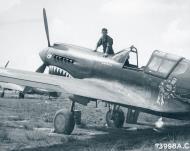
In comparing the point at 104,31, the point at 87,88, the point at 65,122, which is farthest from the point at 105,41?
the point at 65,122

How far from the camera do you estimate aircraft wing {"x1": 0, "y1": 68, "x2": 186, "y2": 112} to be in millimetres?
9087

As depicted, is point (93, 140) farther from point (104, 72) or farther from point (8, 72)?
point (8, 72)

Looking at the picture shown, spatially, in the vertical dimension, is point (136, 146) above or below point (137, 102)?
below

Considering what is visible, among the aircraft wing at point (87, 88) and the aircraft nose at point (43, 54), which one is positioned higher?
the aircraft nose at point (43, 54)

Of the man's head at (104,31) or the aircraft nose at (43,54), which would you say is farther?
the aircraft nose at (43,54)

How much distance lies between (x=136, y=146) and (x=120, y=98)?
1.87 m

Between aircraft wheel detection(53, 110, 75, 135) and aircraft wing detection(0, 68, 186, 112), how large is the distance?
32.5 inches

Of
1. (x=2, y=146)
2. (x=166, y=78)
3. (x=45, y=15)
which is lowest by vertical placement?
(x=2, y=146)

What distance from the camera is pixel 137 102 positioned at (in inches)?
370

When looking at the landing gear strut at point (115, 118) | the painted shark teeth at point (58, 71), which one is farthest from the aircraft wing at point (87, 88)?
the landing gear strut at point (115, 118)

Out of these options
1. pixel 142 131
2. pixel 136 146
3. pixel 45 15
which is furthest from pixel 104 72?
pixel 45 15

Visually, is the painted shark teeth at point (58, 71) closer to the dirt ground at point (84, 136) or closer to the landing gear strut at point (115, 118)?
the dirt ground at point (84, 136)

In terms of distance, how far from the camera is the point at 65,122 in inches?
382

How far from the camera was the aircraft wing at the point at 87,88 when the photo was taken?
909 cm
